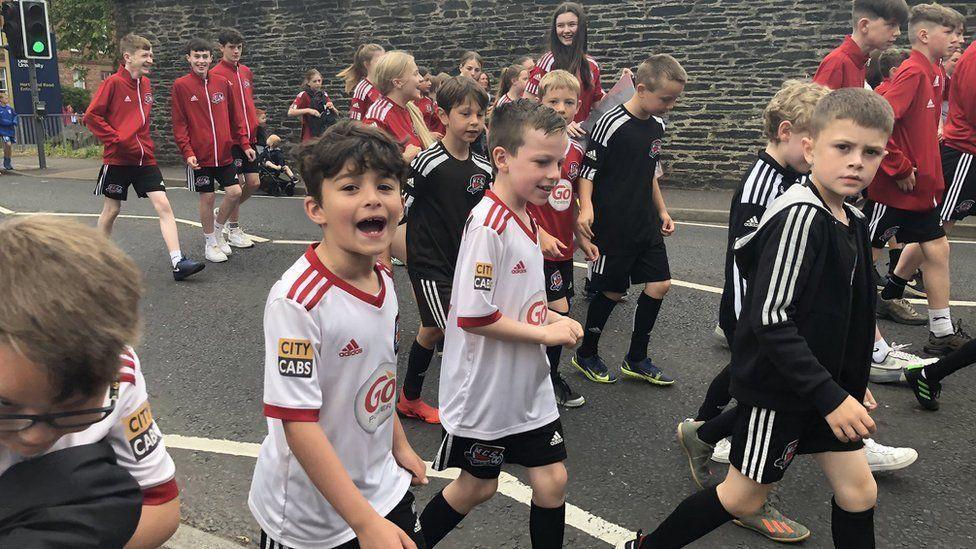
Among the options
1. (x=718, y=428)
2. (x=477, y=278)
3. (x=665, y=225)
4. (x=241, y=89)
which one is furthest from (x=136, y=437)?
(x=241, y=89)

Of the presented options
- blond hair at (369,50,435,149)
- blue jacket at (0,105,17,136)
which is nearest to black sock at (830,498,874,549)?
blond hair at (369,50,435,149)

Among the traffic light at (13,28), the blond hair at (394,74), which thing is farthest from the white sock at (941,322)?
the traffic light at (13,28)

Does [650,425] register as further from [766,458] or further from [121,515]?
[121,515]

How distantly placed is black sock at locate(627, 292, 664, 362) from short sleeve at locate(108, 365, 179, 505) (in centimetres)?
372

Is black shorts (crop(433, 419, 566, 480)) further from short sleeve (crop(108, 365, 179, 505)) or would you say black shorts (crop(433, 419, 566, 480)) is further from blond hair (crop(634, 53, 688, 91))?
blond hair (crop(634, 53, 688, 91))

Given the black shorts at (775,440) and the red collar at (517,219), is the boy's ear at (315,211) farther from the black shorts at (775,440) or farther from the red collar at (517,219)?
the black shorts at (775,440)

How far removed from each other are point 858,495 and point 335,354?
5.97ft

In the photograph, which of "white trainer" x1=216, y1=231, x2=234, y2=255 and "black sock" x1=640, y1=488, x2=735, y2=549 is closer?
"black sock" x1=640, y1=488, x2=735, y2=549

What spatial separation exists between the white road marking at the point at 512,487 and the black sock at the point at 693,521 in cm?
47

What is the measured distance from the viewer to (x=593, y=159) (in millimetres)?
5047

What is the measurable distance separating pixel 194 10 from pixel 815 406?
21141 millimetres

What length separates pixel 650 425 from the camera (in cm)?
452

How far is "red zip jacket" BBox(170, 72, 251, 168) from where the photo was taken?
8320 mm

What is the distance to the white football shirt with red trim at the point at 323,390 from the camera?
6.65ft
